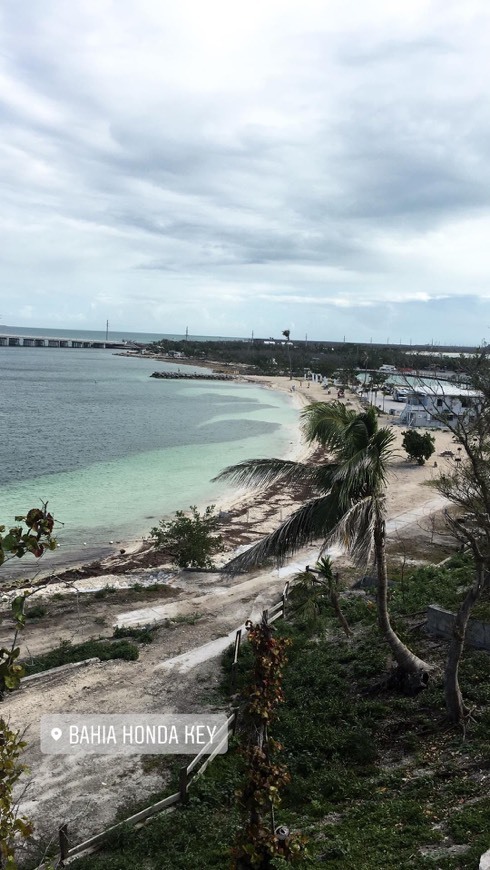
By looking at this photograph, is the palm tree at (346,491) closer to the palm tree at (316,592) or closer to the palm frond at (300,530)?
the palm frond at (300,530)

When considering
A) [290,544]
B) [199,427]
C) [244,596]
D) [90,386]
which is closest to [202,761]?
[290,544]

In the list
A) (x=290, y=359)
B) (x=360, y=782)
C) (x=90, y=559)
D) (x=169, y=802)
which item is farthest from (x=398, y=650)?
(x=290, y=359)

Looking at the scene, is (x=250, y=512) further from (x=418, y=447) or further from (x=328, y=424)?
(x=328, y=424)

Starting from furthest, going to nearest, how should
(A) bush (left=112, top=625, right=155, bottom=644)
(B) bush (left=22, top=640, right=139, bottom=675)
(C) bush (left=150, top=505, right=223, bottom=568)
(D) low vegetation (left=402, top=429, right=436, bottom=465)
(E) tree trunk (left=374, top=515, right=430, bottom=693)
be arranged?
(D) low vegetation (left=402, top=429, right=436, bottom=465) < (C) bush (left=150, top=505, right=223, bottom=568) < (A) bush (left=112, top=625, right=155, bottom=644) < (B) bush (left=22, top=640, right=139, bottom=675) < (E) tree trunk (left=374, top=515, right=430, bottom=693)

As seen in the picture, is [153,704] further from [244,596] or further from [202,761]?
[244,596]

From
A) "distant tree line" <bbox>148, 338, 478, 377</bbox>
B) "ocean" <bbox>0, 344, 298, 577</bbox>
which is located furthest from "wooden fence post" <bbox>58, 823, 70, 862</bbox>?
"distant tree line" <bbox>148, 338, 478, 377</bbox>

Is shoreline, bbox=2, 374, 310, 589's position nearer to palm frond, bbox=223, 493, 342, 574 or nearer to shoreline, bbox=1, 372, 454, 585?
shoreline, bbox=1, 372, 454, 585

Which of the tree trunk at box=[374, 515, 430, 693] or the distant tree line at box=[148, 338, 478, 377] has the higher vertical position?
the distant tree line at box=[148, 338, 478, 377]
